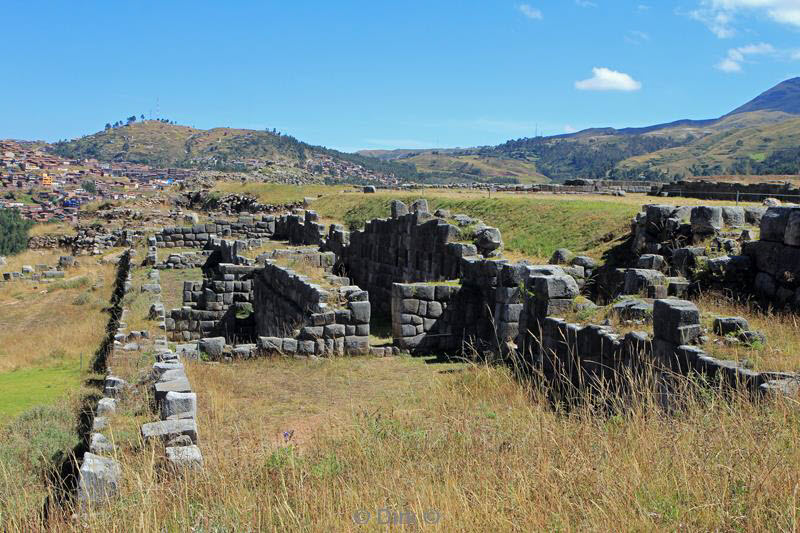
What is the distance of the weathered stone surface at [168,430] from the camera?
21.2ft

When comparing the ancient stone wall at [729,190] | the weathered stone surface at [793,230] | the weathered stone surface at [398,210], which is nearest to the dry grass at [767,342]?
the weathered stone surface at [793,230]

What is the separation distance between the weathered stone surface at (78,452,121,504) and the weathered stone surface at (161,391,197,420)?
1415mm

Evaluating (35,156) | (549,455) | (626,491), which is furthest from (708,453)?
(35,156)

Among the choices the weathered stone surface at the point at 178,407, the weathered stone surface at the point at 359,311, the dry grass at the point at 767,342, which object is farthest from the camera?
the weathered stone surface at the point at 359,311

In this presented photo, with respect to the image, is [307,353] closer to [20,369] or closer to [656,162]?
[20,369]

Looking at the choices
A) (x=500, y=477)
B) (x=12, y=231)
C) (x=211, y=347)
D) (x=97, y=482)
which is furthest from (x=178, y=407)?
(x=12, y=231)

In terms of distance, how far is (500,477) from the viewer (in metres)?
5.19

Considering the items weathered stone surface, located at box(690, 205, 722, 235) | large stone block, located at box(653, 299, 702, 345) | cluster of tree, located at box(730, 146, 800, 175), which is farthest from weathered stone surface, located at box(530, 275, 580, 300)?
cluster of tree, located at box(730, 146, 800, 175)

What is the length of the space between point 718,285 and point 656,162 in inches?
5710

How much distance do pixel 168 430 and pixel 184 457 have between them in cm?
67

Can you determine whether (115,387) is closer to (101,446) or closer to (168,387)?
(168,387)

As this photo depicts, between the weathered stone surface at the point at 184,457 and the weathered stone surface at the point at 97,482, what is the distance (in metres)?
0.42

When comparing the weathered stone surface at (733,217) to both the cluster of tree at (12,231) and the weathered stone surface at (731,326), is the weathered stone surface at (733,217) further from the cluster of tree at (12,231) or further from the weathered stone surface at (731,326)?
the cluster of tree at (12,231)

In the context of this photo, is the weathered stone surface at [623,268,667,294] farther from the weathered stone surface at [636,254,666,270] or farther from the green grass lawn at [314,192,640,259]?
the green grass lawn at [314,192,640,259]
